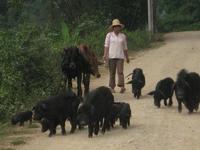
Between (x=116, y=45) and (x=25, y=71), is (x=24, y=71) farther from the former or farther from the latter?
(x=116, y=45)

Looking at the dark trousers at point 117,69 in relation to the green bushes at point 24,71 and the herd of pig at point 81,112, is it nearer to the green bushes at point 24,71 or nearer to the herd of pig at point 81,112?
the green bushes at point 24,71

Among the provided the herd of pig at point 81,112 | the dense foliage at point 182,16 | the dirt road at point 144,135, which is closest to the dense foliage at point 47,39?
the dirt road at point 144,135

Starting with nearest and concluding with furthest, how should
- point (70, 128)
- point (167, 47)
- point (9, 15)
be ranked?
point (70, 128)
point (167, 47)
point (9, 15)

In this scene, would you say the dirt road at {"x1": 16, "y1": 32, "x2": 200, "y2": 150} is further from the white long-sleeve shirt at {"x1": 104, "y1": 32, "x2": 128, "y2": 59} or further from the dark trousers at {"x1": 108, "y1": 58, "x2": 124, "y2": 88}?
the white long-sleeve shirt at {"x1": 104, "y1": 32, "x2": 128, "y2": 59}

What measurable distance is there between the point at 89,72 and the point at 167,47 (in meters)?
17.0

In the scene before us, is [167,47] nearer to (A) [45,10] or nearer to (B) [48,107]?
(A) [45,10]

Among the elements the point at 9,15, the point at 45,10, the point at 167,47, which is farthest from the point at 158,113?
the point at 9,15

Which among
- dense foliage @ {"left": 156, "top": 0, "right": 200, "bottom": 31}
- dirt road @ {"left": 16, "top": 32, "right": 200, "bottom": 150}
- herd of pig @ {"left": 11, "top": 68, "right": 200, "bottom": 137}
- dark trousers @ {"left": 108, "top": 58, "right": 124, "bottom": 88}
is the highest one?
dense foliage @ {"left": 156, "top": 0, "right": 200, "bottom": 31}

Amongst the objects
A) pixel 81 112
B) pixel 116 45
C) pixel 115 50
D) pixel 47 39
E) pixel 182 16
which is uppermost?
pixel 182 16

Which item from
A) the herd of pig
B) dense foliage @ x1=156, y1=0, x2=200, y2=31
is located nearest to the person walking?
the herd of pig

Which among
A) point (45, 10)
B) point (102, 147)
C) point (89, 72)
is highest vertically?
point (45, 10)

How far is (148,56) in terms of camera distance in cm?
2670

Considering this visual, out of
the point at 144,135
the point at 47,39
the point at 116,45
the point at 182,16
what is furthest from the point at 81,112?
the point at 182,16

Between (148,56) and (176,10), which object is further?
(176,10)
